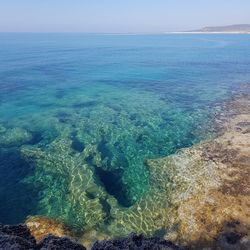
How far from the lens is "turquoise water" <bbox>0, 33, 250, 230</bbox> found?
21.6 m

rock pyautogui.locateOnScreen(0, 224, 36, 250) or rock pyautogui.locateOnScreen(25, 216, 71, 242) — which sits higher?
rock pyautogui.locateOnScreen(0, 224, 36, 250)

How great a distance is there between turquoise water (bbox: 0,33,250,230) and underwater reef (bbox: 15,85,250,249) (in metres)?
0.12

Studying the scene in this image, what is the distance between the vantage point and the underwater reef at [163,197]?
17422 millimetres

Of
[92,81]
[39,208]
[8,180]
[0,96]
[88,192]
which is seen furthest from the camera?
[92,81]

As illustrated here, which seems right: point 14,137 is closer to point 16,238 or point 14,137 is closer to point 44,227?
point 44,227

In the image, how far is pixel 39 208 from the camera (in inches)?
816

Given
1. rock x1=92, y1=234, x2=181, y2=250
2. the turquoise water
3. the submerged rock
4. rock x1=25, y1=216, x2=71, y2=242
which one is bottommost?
the turquoise water

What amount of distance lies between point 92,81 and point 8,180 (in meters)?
38.2

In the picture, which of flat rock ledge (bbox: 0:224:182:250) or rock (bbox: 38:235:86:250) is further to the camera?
rock (bbox: 38:235:86:250)

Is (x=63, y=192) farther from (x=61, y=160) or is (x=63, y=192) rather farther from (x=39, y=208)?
(x=61, y=160)

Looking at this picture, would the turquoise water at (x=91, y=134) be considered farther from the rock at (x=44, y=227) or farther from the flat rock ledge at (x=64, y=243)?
the flat rock ledge at (x=64, y=243)

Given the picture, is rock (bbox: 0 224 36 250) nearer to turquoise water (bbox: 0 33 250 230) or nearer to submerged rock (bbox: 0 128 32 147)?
turquoise water (bbox: 0 33 250 230)

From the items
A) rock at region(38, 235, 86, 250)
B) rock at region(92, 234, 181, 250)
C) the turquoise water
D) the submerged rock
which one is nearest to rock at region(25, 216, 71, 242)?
the turquoise water

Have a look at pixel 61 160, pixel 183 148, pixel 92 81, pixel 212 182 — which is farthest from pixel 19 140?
pixel 92 81
